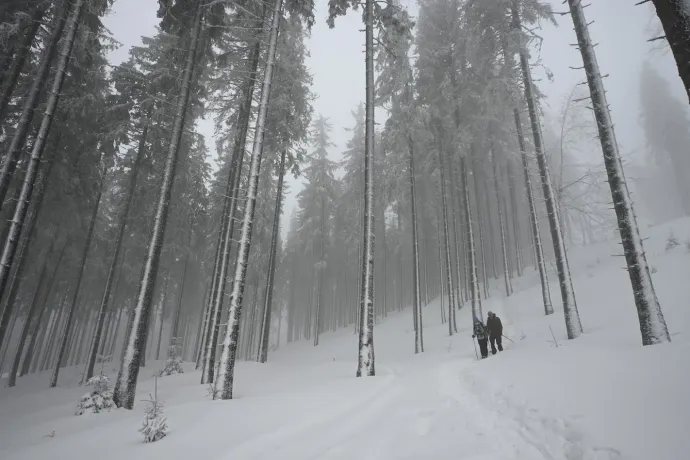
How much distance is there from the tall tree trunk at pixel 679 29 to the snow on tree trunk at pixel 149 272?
1066 cm

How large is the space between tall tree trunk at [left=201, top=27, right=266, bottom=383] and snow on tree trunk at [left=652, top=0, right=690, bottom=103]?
10430 millimetres

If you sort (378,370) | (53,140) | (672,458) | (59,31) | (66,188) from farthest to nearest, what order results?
(66,188) < (53,140) < (378,370) < (59,31) < (672,458)

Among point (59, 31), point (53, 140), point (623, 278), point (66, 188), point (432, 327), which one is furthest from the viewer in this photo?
point (432, 327)

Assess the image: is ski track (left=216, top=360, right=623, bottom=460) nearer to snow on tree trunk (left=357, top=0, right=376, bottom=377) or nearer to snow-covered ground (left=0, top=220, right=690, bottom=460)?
snow-covered ground (left=0, top=220, right=690, bottom=460)

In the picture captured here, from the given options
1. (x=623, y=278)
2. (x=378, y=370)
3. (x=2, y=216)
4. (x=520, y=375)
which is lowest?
(x=378, y=370)

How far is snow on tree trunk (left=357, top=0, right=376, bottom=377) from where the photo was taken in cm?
908

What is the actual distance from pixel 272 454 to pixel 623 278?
50.6 ft

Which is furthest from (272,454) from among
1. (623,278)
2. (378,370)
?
(623,278)

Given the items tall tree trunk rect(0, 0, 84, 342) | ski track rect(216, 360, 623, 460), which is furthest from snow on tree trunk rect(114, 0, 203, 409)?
ski track rect(216, 360, 623, 460)

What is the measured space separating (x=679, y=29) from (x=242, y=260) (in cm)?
798

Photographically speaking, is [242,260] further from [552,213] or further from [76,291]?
[76,291]

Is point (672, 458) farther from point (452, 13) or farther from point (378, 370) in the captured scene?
point (452, 13)

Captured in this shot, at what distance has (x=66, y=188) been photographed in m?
14.9

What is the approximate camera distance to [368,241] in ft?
32.6
